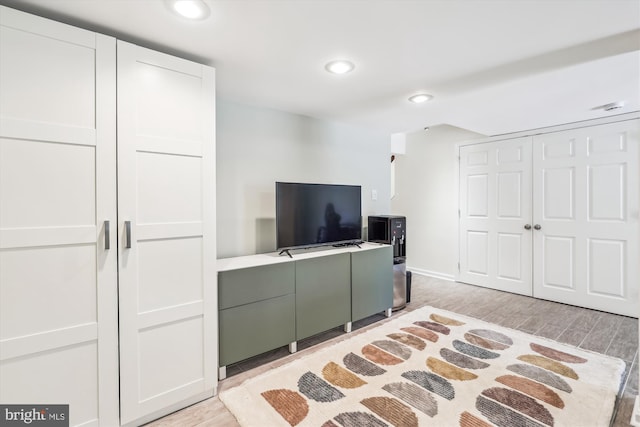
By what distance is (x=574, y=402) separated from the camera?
6.13 feet

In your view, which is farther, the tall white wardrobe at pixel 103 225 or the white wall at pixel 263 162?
the white wall at pixel 263 162

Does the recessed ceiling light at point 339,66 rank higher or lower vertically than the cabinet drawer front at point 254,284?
higher

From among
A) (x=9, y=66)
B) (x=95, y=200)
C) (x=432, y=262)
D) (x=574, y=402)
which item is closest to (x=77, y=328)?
(x=95, y=200)

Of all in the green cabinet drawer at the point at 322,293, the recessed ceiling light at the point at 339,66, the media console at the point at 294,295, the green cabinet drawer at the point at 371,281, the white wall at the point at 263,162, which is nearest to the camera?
the recessed ceiling light at the point at 339,66

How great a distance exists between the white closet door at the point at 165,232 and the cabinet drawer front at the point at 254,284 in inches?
6.5

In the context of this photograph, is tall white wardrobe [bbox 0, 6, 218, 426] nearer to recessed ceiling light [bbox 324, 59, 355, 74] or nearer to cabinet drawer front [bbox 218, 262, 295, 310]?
cabinet drawer front [bbox 218, 262, 295, 310]

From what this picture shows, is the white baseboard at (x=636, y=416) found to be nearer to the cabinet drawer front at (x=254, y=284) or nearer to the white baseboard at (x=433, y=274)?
the cabinet drawer front at (x=254, y=284)

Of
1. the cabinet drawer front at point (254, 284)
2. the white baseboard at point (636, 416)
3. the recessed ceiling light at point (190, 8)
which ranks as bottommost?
the white baseboard at point (636, 416)

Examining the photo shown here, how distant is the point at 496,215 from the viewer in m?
4.33

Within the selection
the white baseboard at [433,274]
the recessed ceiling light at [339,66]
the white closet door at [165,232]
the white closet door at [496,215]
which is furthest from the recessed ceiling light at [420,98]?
the white baseboard at [433,274]

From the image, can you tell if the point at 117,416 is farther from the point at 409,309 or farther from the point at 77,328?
the point at 409,309

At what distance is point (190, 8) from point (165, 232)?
3.89 ft

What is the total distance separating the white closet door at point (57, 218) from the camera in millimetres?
1386

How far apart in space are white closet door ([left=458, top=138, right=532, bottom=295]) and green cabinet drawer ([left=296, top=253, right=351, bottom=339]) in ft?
8.58
